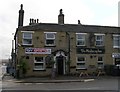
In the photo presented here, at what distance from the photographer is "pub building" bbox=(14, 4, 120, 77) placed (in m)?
37.8

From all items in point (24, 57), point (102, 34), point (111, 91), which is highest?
point (102, 34)

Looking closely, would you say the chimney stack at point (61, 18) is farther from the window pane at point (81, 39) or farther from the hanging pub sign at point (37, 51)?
the hanging pub sign at point (37, 51)

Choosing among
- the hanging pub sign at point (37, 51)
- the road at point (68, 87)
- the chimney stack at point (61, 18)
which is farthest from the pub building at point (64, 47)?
the road at point (68, 87)

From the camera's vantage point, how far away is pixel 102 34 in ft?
134

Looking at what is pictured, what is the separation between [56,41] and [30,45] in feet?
11.1

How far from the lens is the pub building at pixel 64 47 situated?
37781 mm

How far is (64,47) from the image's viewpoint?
128 feet

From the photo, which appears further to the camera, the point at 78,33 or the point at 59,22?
the point at 59,22

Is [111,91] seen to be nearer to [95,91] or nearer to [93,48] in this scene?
[95,91]

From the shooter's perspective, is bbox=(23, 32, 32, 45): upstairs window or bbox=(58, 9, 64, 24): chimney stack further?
bbox=(58, 9, 64, 24): chimney stack

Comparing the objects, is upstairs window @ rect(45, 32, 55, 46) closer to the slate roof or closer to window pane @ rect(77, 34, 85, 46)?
the slate roof

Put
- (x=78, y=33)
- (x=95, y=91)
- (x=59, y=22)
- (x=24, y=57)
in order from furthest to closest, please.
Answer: (x=59, y=22)
(x=78, y=33)
(x=24, y=57)
(x=95, y=91)

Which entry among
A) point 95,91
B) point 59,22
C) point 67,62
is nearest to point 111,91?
point 95,91

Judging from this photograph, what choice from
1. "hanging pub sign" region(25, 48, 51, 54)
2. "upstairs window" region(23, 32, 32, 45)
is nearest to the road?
"hanging pub sign" region(25, 48, 51, 54)
